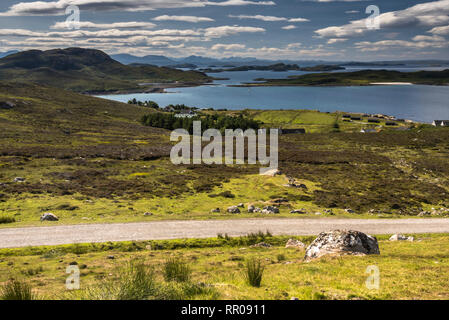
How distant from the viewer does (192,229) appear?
26.8 meters

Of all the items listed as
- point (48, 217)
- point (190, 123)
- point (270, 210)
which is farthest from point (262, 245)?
point (190, 123)

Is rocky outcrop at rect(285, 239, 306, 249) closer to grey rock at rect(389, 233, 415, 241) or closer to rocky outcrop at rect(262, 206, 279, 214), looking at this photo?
grey rock at rect(389, 233, 415, 241)

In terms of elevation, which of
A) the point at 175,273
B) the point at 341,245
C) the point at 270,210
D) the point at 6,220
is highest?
the point at 175,273

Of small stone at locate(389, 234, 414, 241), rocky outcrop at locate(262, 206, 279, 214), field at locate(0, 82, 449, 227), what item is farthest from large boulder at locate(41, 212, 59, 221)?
small stone at locate(389, 234, 414, 241)

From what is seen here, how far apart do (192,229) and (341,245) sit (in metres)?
12.9

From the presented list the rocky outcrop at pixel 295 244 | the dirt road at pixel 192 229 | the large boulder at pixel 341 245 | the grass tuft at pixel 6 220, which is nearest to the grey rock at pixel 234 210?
the dirt road at pixel 192 229

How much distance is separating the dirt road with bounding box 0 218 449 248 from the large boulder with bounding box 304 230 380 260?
7.39m

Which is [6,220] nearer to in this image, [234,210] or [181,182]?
[234,210]

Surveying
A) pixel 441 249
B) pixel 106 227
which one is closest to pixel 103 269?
pixel 106 227

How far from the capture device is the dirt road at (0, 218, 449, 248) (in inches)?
937

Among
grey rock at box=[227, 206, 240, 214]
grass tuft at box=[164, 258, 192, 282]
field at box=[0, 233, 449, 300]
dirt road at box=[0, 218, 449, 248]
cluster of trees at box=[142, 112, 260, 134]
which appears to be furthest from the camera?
cluster of trees at box=[142, 112, 260, 134]

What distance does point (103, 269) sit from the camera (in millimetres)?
17547

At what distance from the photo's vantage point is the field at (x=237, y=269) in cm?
1138

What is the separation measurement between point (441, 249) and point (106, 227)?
2558 centimetres
